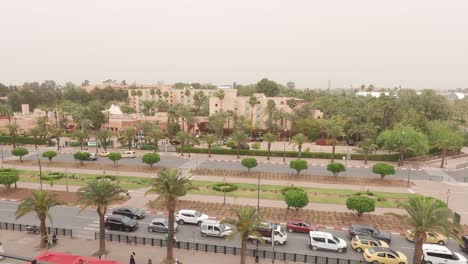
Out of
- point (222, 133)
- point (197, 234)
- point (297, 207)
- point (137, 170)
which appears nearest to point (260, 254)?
point (197, 234)

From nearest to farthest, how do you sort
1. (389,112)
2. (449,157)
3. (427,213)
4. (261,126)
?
1. (427,213)
2. (449,157)
3. (389,112)
4. (261,126)

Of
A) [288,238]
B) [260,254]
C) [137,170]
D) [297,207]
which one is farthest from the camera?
[137,170]

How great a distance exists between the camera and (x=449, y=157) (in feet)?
247

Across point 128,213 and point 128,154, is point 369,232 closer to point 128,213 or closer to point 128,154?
point 128,213

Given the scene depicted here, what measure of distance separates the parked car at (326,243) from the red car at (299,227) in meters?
3.38

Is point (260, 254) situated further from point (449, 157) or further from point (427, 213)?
point (449, 157)

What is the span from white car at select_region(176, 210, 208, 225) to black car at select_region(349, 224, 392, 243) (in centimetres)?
1500

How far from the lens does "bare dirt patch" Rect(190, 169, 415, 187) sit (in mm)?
54875

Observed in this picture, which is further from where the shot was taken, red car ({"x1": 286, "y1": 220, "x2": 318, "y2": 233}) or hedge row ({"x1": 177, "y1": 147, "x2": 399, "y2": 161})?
hedge row ({"x1": 177, "y1": 147, "x2": 399, "y2": 161})

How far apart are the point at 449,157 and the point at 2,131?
10872cm

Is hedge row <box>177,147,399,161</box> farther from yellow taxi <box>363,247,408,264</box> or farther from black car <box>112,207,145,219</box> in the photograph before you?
yellow taxi <box>363,247,408,264</box>

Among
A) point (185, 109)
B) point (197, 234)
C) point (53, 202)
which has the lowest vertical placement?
point (197, 234)

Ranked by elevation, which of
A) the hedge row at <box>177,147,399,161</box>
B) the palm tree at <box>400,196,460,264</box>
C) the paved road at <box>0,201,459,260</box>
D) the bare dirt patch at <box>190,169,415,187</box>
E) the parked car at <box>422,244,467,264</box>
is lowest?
the paved road at <box>0,201,459,260</box>

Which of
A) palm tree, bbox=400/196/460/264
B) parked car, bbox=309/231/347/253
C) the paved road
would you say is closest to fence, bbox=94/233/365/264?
the paved road
